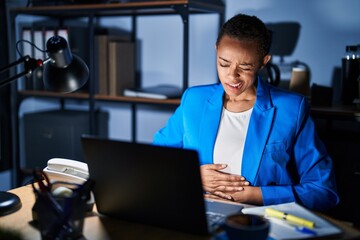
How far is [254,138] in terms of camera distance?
5.18 feet

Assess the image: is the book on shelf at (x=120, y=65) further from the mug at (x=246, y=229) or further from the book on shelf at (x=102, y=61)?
the mug at (x=246, y=229)

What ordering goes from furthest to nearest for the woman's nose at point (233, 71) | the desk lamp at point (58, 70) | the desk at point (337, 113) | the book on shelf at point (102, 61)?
the book on shelf at point (102, 61)
the desk at point (337, 113)
the woman's nose at point (233, 71)
the desk lamp at point (58, 70)

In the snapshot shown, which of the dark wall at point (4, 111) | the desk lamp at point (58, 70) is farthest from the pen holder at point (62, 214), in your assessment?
the dark wall at point (4, 111)

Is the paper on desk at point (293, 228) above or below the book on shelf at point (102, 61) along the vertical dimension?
below

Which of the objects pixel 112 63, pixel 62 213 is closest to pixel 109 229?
pixel 62 213

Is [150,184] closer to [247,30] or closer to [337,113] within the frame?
[247,30]

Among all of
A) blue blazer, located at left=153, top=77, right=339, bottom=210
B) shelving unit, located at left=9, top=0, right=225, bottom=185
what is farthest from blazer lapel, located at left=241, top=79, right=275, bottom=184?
shelving unit, located at left=9, top=0, right=225, bottom=185

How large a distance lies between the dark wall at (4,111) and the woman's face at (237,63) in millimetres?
1815

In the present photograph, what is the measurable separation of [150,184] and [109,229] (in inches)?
6.6

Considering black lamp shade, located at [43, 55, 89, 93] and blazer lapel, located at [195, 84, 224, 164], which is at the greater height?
black lamp shade, located at [43, 55, 89, 93]

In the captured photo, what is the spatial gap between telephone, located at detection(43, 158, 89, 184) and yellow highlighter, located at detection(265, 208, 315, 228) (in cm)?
52

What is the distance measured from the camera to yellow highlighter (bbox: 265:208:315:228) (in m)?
1.08

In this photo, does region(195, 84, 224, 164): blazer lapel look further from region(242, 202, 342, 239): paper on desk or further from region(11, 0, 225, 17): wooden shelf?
region(11, 0, 225, 17): wooden shelf

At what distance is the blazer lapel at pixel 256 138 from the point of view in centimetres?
157
